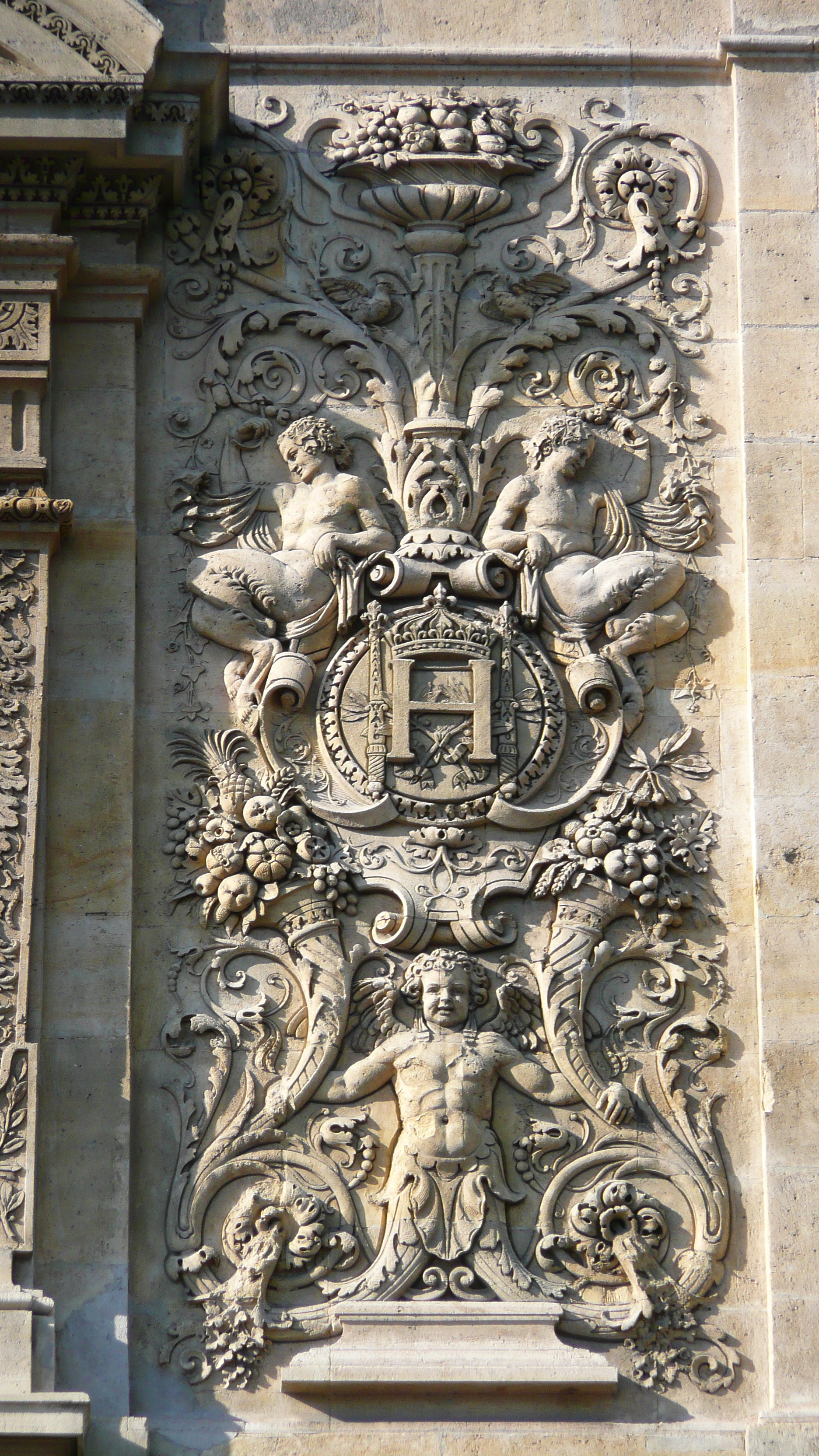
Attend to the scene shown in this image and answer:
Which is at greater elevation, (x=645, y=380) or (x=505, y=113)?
(x=505, y=113)

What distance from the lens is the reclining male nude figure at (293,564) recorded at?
11469 mm

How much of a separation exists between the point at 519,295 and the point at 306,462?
1.30 meters

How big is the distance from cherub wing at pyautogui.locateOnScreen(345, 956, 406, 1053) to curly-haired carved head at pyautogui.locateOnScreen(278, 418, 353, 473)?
232 cm

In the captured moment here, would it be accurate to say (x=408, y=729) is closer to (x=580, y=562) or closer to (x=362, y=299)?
(x=580, y=562)

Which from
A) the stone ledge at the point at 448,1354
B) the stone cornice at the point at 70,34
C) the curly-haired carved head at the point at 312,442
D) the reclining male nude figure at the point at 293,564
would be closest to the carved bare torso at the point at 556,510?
the reclining male nude figure at the point at 293,564

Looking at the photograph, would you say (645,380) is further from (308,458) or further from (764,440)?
(308,458)

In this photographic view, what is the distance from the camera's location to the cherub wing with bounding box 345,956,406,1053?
11.1m

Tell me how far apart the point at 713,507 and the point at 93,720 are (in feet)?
9.64

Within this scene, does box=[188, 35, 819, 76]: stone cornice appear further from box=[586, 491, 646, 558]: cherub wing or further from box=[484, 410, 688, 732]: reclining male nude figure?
box=[586, 491, 646, 558]: cherub wing

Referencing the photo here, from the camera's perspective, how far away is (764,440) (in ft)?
38.5

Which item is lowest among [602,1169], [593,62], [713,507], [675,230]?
[602,1169]

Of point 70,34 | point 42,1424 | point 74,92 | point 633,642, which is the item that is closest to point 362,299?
point 74,92

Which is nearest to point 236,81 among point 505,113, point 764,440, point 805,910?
point 505,113

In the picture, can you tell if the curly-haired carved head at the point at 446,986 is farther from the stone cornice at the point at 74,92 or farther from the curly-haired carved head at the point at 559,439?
the stone cornice at the point at 74,92
